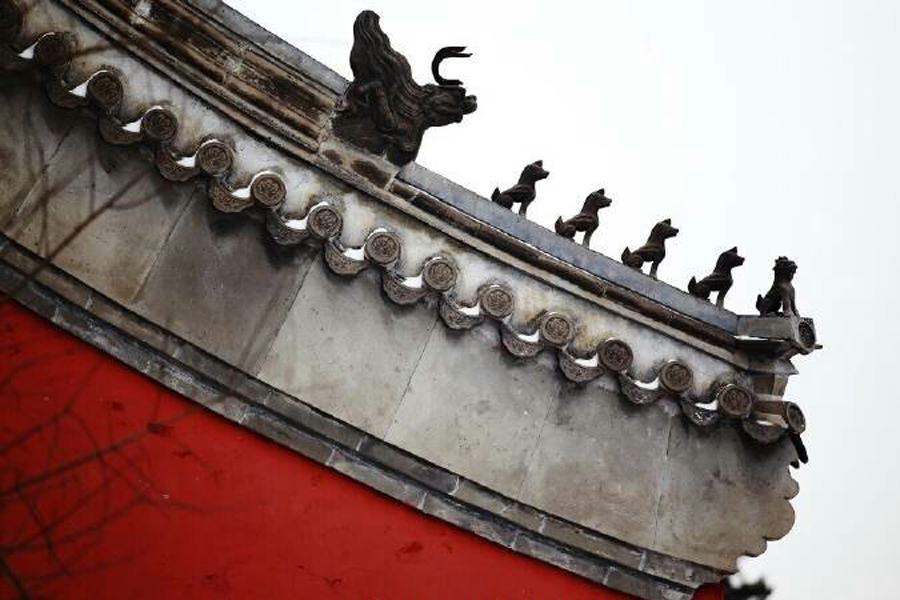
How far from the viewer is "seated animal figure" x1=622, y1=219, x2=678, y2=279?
18.0 ft

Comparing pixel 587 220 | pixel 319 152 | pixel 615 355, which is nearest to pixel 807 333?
pixel 615 355

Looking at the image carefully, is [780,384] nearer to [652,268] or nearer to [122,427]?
[652,268]

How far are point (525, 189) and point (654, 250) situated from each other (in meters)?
0.85

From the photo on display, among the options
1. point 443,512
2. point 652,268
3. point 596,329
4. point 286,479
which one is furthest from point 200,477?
point 652,268

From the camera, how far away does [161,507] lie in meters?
4.48

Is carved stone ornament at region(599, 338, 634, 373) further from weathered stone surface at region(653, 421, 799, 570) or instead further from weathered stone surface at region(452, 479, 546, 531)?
weathered stone surface at region(452, 479, 546, 531)

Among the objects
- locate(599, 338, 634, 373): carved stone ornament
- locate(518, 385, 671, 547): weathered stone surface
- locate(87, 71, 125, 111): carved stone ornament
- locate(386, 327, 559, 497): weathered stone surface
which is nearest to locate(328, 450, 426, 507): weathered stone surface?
locate(386, 327, 559, 497): weathered stone surface

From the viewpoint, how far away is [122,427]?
14.7ft

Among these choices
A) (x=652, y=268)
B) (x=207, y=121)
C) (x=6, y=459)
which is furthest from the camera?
(x=652, y=268)

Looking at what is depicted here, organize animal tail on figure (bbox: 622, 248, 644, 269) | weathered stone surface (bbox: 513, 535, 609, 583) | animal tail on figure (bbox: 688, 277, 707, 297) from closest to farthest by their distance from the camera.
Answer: weathered stone surface (bbox: 513, 535, 609, 583), animal tail on figure (bbox: 622, 248, 644, 269), animal tail on figure (bbox: 688, 277, 707, 297)

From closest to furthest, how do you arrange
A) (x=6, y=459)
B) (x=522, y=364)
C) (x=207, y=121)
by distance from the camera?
(x=6, y=459) → (x=207, y=121) → (x=522, y=364)

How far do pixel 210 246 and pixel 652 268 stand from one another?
2.53 metres

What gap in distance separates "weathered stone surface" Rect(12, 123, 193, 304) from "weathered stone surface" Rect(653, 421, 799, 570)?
3012mm

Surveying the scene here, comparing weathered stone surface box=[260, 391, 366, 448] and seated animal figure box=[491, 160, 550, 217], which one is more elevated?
seated animal figure box=[491, 160, 550, 217]
